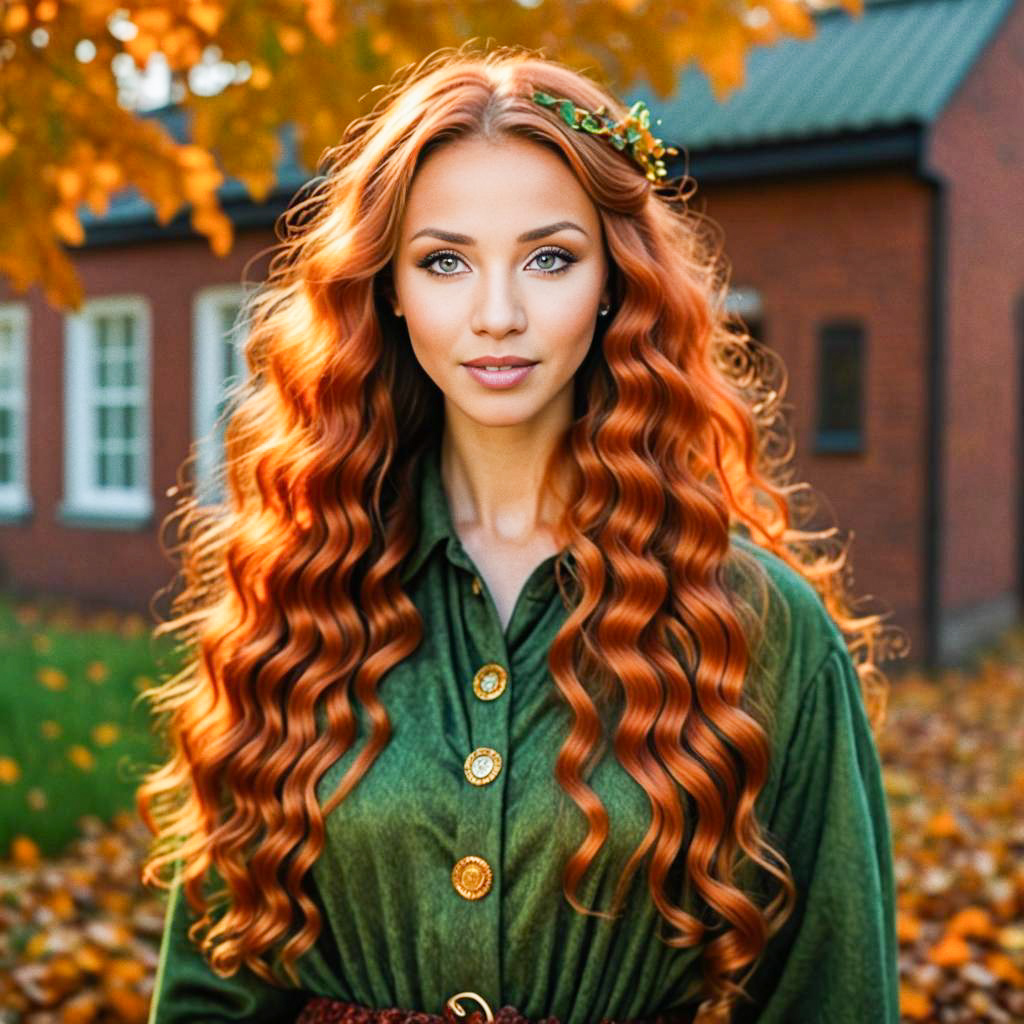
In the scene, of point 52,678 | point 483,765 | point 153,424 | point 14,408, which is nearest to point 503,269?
point 483,765

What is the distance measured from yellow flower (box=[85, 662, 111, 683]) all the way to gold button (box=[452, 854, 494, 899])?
17.9ft

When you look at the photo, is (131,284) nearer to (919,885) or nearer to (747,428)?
(919,885)

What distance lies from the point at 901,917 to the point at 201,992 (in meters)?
2.38

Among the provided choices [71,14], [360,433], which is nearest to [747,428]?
[360,433]

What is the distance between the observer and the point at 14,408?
1366 centimetres

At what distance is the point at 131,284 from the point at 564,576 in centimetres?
1119

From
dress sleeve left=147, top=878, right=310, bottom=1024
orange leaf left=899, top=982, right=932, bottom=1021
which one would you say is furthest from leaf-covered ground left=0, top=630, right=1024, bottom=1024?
dress sleeve left=147, top=878, right=310, bottom=1024

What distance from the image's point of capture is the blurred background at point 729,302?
3.36 meters

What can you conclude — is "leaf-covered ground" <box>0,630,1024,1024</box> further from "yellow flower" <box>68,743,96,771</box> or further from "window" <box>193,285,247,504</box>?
"window" <box>193,285,247,504</box>

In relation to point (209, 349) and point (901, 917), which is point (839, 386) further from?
point (901, 917)

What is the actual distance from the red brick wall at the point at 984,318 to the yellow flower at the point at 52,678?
18.6 ft

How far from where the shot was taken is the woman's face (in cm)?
178

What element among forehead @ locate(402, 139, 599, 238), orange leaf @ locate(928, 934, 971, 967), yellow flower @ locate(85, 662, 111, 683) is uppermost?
forehead @ locate(402, 139, 599, 238)

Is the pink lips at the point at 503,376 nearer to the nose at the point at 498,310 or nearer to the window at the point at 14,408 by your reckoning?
the nose at the point at 498,310
